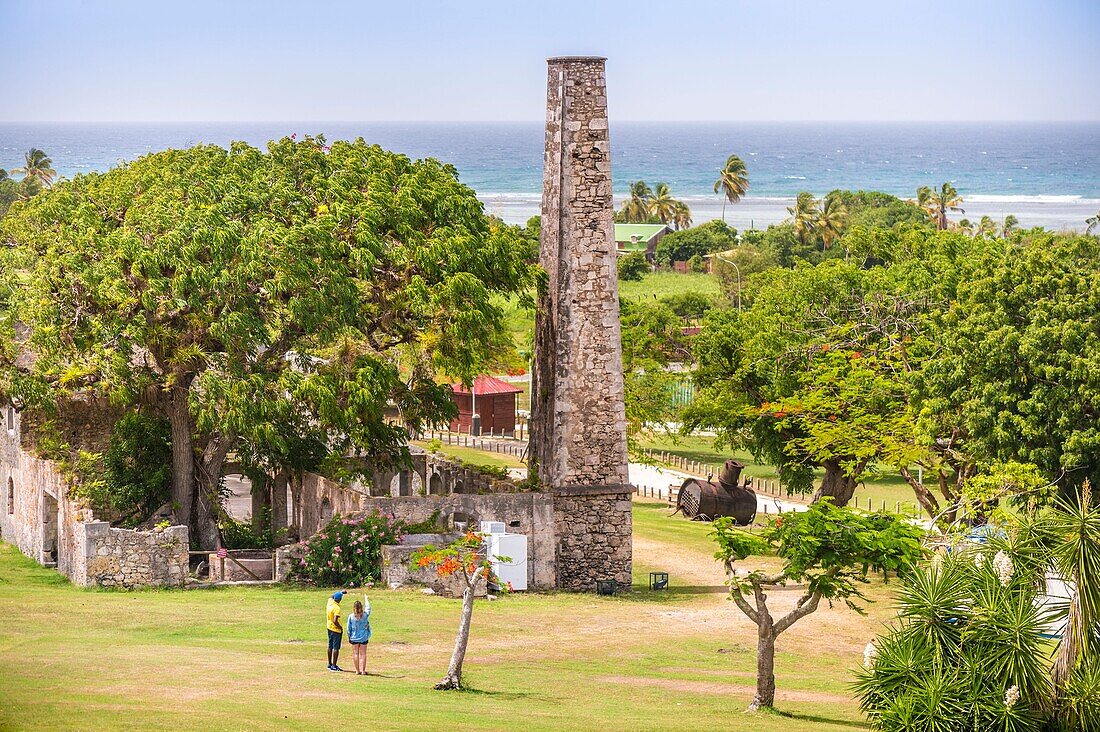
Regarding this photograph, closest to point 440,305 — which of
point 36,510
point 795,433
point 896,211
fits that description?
point 36,510

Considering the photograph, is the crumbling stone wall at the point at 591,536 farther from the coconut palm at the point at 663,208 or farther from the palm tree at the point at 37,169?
the coconut palm at the point at 663,208

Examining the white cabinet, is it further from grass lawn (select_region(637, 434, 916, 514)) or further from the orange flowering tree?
grass lawn (select_region(637, 434, 916, 514))

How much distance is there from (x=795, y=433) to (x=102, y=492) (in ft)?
73.7

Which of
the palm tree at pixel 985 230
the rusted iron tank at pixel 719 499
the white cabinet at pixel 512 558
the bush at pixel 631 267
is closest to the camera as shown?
the white cabinet at pixel 512 558

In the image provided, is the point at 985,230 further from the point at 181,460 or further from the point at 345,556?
the point at 345,556

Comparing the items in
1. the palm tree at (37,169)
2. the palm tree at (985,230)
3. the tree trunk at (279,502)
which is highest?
the palm tree at (37,169)

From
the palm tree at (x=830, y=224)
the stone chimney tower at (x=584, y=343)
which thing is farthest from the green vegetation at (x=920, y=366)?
the palm tree at (x=830, y=224)

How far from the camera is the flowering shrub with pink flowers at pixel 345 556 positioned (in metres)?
32.2

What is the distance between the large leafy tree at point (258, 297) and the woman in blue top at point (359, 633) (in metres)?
10.5

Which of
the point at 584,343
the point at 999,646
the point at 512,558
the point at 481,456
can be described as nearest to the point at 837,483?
the point at 481,456

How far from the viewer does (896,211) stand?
140 m

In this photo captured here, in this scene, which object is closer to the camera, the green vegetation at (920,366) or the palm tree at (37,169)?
the green vegetation at (920,366)

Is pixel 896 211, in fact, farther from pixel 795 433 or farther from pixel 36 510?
pixel 36 510

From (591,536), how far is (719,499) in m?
14.4
